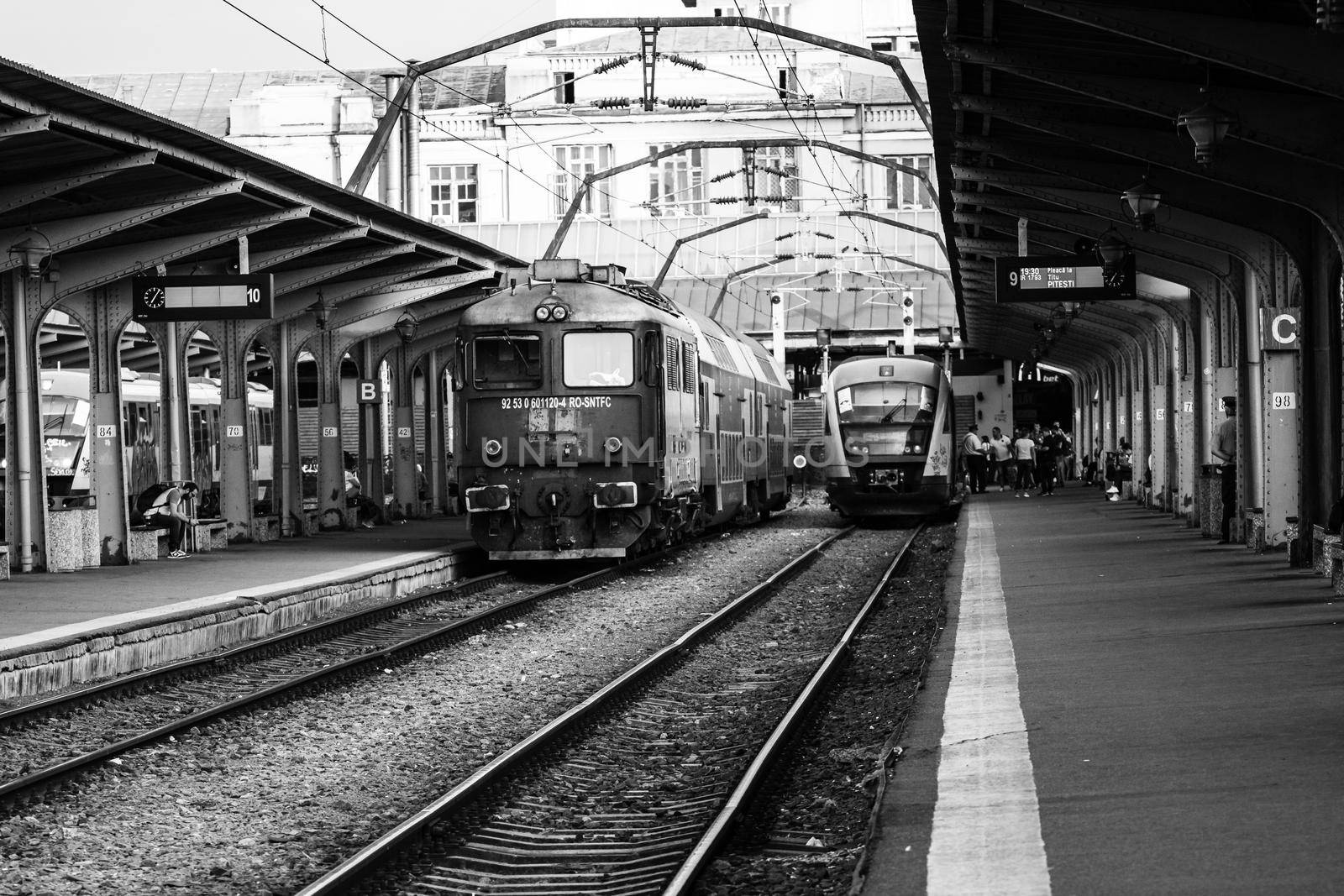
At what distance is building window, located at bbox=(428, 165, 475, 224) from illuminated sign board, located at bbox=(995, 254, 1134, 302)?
4331 centimetres

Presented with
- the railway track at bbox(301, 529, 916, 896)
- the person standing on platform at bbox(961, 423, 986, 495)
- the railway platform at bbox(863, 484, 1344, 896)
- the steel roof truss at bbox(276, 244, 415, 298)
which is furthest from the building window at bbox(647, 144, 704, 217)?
the railway track at bbox(301, 529, 916, 896)

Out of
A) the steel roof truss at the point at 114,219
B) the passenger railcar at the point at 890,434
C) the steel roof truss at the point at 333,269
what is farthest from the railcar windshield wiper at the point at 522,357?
the passenger railcar at the point at 890,434

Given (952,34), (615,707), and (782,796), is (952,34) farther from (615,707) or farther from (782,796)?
(782,796)

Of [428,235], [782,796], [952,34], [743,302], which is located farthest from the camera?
[743,302]

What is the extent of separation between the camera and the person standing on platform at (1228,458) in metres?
20.0

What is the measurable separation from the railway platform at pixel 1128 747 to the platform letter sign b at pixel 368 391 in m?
14.4

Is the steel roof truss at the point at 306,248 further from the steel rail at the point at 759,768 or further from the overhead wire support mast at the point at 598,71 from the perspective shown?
the steel rail at the point at 759,768

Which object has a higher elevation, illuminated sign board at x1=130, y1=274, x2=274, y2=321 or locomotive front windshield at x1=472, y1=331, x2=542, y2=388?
illuminated sign board at x1=130, y1=274, x2=274, y2=321

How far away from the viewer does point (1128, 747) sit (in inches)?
313

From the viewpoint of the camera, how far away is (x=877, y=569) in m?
22.2

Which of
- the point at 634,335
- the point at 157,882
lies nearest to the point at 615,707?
the point at 157,882

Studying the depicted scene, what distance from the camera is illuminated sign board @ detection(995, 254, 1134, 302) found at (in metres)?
20.8

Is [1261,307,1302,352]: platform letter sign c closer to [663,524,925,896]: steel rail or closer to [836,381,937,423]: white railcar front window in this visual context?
[663,524,925,896]: steel rail

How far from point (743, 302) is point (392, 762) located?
43.7 m
